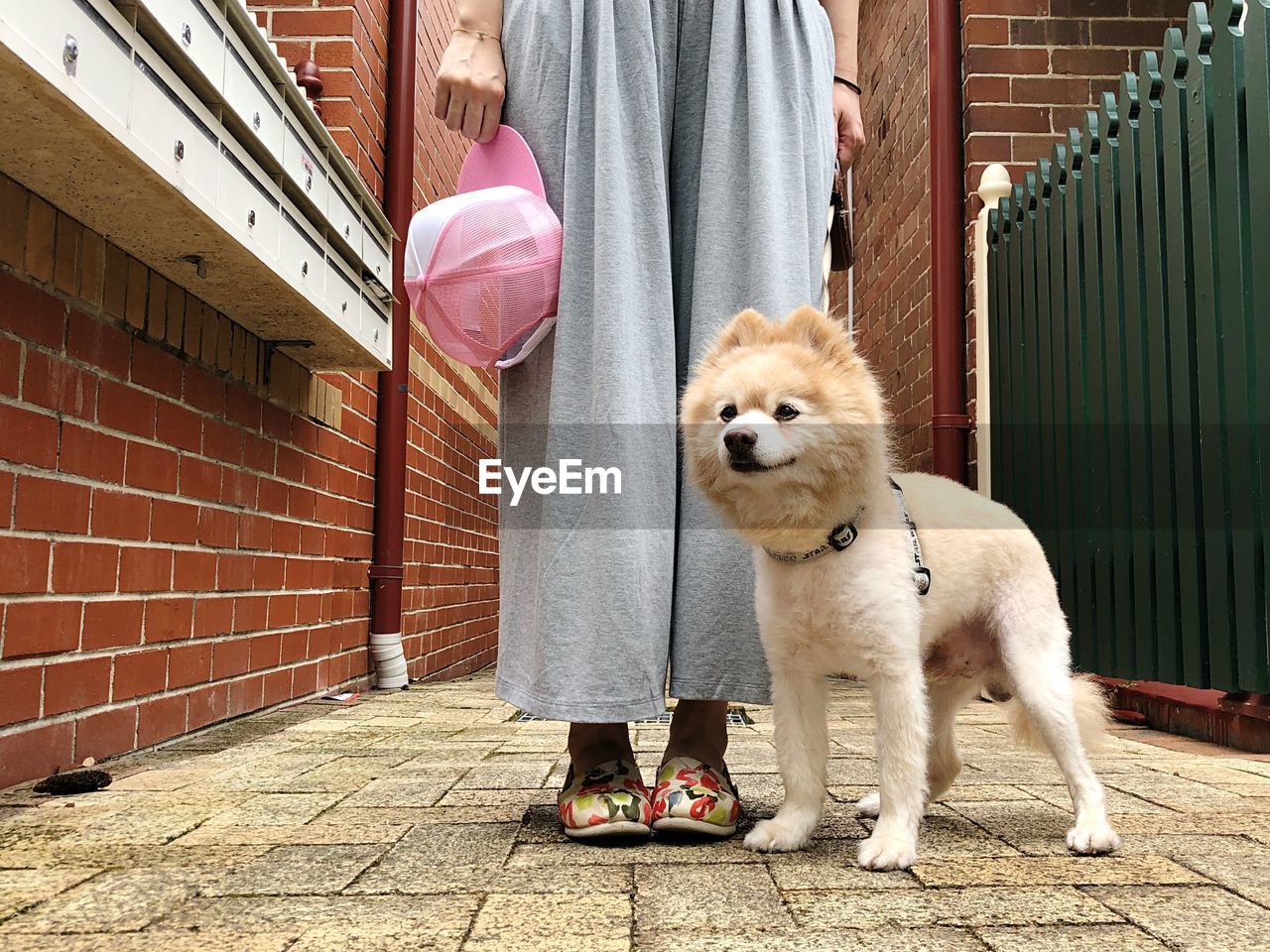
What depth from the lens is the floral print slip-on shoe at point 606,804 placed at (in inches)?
70.6

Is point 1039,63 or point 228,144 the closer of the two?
point 228,144

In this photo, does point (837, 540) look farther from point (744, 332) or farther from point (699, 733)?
point (699, 733)

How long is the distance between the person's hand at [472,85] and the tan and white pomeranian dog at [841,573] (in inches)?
25.3

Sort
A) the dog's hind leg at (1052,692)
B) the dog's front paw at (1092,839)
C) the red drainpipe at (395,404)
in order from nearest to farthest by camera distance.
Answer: the dog's front paw at (1092,839), the dog's hind leg at (1052,692), the red drainpipe at (395,404)

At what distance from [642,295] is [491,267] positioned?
0.92ft

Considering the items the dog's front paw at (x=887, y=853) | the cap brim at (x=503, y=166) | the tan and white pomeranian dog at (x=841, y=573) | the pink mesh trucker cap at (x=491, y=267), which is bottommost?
the dog's front paw at (x=887, y=853)

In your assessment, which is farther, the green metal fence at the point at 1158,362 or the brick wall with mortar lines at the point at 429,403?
the brick wall with mortar lines at the point at 429,403

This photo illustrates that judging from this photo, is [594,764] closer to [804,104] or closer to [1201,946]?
[1201,946]

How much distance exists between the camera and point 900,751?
1712 mm

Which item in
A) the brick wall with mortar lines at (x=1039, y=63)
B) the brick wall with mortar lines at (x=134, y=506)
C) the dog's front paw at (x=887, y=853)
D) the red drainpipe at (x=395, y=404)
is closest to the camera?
the dog's front paw at (x=887, y=853)

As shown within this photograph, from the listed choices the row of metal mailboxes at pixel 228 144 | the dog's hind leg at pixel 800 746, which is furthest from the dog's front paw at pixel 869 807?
the row of metal mailboxes at pixel 228 144

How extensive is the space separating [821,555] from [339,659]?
106 inches

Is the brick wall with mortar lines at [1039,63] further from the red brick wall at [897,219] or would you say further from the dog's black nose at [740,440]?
the dog's black nose at [740,440]

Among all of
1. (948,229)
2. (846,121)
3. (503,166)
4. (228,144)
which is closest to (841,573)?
(503,166)
